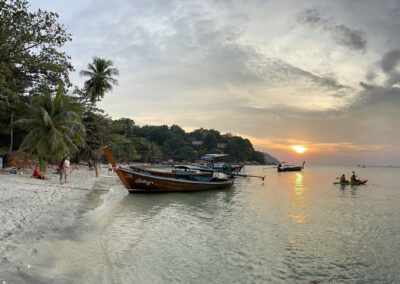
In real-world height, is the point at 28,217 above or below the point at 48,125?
below

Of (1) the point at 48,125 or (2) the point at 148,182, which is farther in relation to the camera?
(2) the point at 148,182

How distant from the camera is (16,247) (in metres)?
5.98

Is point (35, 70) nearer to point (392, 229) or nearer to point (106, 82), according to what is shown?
point (106, 82)

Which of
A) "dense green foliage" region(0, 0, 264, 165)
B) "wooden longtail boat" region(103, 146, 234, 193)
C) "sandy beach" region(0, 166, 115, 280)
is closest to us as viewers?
"sandy beach" region(0, 166, 115, 280)

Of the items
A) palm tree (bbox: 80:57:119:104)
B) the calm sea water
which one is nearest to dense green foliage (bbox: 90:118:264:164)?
palm tree (bbox: 80:57:119:104)

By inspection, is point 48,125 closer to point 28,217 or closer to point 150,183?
point 150,183

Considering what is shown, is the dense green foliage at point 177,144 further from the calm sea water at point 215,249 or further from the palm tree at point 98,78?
the calm sea water at point 215,249

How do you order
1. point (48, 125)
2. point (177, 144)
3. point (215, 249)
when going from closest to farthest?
1. point (215, 249)
2. point (48, 125)
3. point (177, 144)

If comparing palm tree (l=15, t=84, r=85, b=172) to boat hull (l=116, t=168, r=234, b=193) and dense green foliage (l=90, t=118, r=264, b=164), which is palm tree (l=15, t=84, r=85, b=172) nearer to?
boat hull (l=116, t=168, r=234, b=193)

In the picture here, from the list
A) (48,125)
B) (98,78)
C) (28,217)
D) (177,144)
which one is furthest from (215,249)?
(177,144)

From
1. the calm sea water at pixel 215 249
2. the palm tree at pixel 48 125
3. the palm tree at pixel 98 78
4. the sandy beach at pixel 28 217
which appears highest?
the palm tree at pixel 98 78

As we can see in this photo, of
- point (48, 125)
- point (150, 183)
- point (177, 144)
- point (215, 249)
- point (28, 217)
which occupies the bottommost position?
point (215, 249)

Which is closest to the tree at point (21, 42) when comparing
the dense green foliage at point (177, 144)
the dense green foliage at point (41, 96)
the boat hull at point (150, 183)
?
the dense green foliage at point (41, 96)

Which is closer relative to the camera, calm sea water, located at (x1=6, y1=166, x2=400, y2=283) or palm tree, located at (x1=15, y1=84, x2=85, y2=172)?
calm sea water, located at (x1=6, y1=166, x2=400, y2=283)
